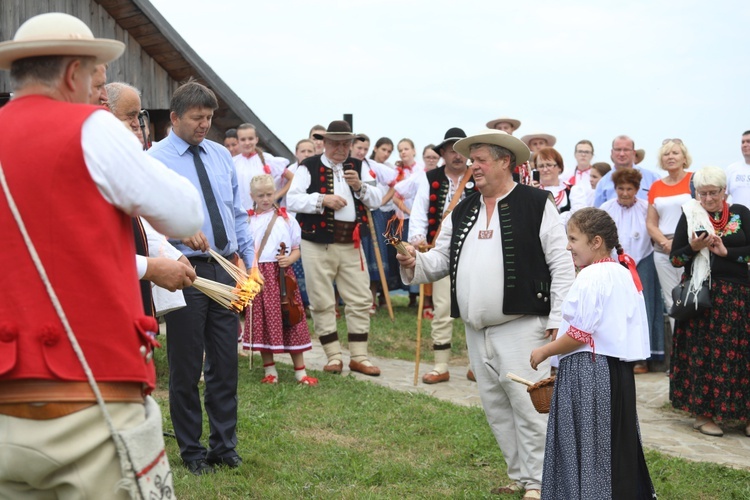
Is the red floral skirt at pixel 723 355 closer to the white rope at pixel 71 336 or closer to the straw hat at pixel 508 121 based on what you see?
the straw hat at pixel 508 121

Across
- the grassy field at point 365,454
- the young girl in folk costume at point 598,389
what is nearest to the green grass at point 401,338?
the grassy field at point 365,454

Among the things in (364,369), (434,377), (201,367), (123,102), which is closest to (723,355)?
(434,377)

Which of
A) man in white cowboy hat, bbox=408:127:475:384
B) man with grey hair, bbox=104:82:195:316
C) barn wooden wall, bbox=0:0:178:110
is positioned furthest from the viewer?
barn wooden wall, bbox=0:0:178:110

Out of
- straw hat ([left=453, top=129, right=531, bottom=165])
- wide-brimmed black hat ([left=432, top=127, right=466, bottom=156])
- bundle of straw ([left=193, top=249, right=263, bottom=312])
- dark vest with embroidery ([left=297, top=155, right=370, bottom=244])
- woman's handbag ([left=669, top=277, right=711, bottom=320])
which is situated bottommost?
woman's handbag ([left=669, top=277, right=711, bottom=320])

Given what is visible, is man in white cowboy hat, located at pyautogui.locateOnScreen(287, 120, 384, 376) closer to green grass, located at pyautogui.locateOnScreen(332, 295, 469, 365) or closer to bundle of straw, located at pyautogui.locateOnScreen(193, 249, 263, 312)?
green grass, located at pyautogui.locateOnScreen(332, 295, 469, 365)

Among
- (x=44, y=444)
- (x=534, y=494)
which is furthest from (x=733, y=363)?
(x=44, y=444)

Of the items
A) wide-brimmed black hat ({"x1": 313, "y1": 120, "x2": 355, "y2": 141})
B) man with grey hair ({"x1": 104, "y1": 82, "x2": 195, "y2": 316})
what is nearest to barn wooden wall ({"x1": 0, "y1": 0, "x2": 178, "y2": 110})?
wide-brimmed black hat ({"x1": 313, "y1": 120, "x2": 355, "y2": 141})

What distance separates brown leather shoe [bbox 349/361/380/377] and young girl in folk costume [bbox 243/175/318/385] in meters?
0.82

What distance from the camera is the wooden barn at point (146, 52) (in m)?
11.0

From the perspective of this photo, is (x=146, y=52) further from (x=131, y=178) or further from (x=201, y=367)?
(x=131, y=178)

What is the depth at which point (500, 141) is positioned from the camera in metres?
5.62

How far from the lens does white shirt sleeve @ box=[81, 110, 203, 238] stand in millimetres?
2754

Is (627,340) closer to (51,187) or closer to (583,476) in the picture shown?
(583,476)

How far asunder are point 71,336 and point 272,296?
6252 mm
